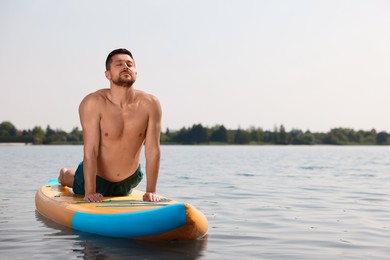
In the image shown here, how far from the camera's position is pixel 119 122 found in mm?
5719

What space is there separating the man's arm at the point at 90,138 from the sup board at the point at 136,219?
16 centimetres

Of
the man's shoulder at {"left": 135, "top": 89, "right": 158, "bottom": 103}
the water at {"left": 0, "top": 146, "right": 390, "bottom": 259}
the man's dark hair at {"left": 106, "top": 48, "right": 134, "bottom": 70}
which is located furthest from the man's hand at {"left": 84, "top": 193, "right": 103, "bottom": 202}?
the man's dark hair at {"left": 106, "top": 48, "right": 134, "bottom": 70}

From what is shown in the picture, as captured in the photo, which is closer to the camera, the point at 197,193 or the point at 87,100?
the point at 87,100

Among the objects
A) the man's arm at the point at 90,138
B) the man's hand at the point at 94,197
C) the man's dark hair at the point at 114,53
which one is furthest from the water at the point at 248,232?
the man's dark hair at the point at 114,53

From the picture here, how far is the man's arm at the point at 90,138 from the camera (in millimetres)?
5684

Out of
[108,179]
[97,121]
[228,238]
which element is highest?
[97,121]

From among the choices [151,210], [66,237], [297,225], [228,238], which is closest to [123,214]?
[151,210]

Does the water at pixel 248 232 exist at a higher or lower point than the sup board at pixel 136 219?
lower

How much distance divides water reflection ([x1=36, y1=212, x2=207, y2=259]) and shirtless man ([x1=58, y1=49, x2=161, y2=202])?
2.20 ft

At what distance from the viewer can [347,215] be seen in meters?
7.30

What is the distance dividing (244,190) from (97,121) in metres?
5.79

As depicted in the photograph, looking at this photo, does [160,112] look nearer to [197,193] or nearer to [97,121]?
[97,121]

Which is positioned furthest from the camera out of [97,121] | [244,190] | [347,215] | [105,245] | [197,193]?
[244,190]

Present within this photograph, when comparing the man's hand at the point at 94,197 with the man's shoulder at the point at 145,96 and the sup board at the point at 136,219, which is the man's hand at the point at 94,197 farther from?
the man's shoulder at the point at 145,96
